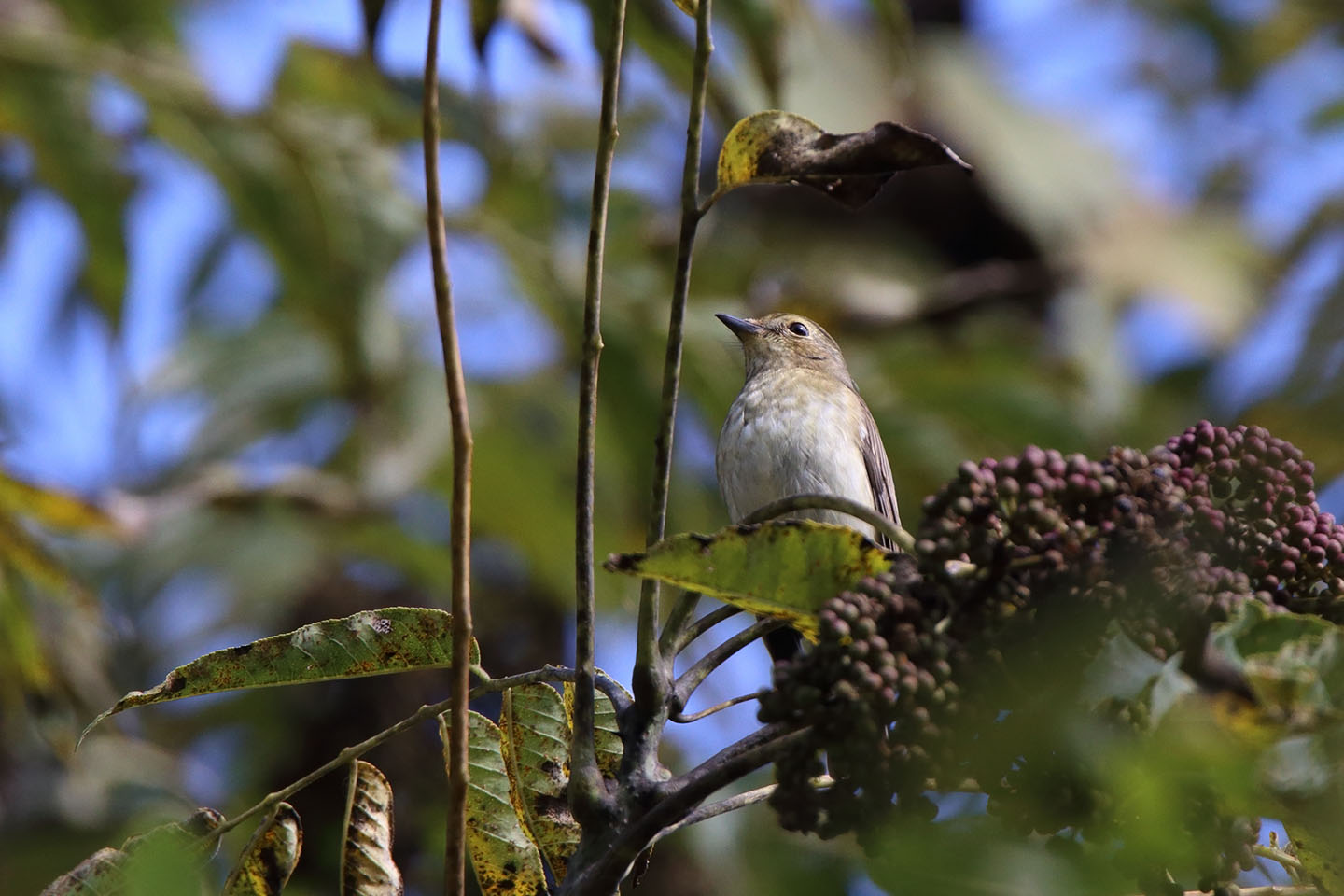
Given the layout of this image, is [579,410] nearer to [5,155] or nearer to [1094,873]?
[1094,873]

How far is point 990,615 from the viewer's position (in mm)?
1604

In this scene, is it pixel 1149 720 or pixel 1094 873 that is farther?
pixel 1149 720

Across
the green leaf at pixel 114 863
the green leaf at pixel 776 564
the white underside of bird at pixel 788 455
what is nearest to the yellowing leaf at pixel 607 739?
the green leaf at pixel 776 564

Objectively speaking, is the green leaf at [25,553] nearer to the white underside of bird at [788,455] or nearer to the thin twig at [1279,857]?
the white underside of bird at [788,455]

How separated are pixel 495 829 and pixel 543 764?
0.48ft

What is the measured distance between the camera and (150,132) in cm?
551

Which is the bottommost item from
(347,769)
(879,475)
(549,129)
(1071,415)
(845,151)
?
(347,769)

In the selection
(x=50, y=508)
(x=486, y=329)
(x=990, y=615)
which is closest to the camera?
(x=990, y=615)

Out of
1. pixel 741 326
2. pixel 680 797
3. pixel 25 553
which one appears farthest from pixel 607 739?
pixel 741 326

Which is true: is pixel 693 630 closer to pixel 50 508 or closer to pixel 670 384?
pixel 670 384

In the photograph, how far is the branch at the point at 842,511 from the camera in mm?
1657

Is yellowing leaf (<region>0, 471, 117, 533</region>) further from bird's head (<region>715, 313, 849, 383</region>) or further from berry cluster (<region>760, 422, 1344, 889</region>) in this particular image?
berry cluster (<region>760, 422, 1344, 889</region>)

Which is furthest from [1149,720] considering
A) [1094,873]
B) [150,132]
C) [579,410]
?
[150,132]

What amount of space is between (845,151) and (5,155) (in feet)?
24.3
